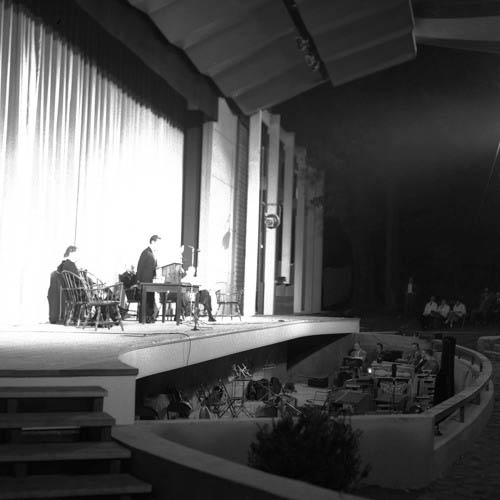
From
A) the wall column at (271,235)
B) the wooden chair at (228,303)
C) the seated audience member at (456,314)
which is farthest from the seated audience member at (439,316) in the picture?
the wooden chair at (228,303)

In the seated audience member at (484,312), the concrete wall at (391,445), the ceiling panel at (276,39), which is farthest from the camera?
the seated audience member at (484,312)

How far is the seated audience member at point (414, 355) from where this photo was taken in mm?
→ 16019

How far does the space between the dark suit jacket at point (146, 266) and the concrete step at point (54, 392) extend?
22.7ft

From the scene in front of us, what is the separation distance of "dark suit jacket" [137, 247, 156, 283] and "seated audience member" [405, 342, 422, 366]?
614 centimetres

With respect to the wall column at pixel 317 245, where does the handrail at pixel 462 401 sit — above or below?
below

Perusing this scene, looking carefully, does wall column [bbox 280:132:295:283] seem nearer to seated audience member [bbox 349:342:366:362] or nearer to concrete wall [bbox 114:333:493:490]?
seated audience member [bbox 349:342:366:362]

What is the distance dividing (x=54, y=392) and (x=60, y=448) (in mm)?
445

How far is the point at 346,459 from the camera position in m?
4.30

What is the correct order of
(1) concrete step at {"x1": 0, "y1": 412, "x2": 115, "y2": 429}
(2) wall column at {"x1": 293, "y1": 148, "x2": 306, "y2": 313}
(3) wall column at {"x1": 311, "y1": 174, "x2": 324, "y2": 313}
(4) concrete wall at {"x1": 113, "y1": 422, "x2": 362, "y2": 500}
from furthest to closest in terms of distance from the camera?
1. (3) wall column at {"x1": 311, "y1": 174, "x2": 324, "y2": 313}
2. (2) wall column at {"x1": 293, "y1": 148, "x2": 306, "y2": 313}
3. (1) concrete step at {"x1": 0, "y1": 412, "x2": 115, "y2": 429}
4. (4) concrete wall at {"x1": 113, "y1": 422, "x2": 362, "y2": 500}

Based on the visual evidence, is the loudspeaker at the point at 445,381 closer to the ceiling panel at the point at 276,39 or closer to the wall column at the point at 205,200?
the ceiling panel at the point at 276,39

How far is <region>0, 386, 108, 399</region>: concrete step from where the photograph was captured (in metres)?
4.87

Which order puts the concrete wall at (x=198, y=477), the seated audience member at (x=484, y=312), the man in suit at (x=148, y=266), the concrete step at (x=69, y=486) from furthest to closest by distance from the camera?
the seated audience member at (x=484, y=312), the man in suit at (x=148, y=266), the concrete step at (x=69, y=486), the concrete wall at (x=198, y=477)

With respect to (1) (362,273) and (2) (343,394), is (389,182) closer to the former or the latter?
(1) (362,273)

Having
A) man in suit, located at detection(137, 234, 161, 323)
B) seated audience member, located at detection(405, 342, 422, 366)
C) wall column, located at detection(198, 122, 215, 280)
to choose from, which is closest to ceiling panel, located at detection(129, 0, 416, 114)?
wall column, located at detection(198, 122, 215, 280)
